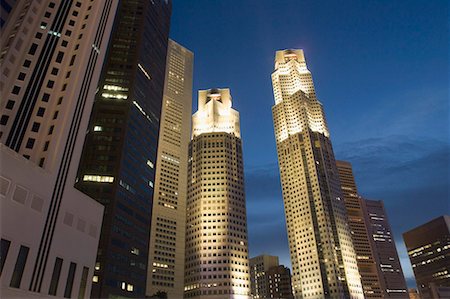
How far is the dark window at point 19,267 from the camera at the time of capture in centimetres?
4469

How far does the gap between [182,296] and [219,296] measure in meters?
24.4

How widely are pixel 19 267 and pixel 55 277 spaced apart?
669 cm

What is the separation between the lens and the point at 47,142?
63625 millimetres

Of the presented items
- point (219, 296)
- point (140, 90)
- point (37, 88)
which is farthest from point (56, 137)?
point (219, 296)

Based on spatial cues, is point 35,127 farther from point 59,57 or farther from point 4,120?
point 59,57

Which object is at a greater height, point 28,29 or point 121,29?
point 121,29

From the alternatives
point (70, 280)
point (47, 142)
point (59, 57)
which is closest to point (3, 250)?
point (70, 280)

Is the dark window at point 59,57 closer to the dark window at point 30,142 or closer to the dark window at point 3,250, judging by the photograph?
the dark window at point 30,142

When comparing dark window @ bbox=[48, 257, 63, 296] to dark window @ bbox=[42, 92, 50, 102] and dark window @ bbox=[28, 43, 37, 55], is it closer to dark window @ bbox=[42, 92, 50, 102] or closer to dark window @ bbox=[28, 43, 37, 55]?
dark window @ bbox=[42, 92, 50, 102]

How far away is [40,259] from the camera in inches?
1943

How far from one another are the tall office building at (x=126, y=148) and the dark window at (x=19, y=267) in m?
57.6

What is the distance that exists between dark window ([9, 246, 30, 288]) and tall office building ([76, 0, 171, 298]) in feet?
189

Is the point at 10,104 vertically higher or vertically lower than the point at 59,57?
lower

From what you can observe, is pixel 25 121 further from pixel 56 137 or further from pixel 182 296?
pixel 182 296
